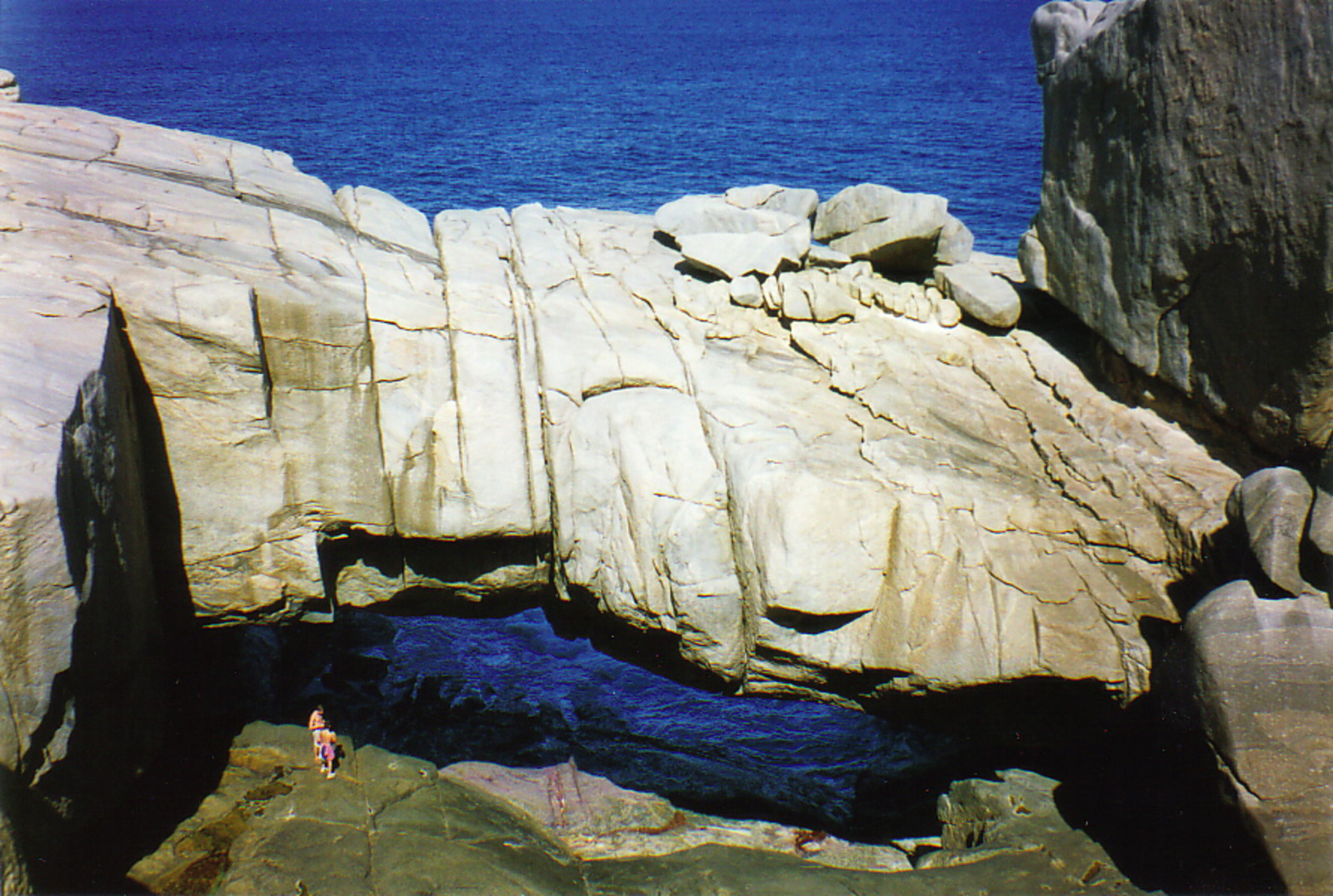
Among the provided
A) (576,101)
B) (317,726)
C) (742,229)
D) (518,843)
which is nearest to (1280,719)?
(518,843)

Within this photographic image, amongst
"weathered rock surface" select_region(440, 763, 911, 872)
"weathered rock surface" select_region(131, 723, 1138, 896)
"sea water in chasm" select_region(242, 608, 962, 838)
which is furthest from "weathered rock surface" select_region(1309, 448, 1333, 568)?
"sea water in chasm" select_region(242, 608, 962, 838)

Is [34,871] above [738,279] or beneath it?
beneath

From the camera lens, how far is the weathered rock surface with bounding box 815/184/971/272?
32.8 ft

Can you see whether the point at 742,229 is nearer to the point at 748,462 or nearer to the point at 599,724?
the point at 748,462

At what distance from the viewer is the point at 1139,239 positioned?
26.6 feet

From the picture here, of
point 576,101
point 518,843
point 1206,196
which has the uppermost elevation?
point 576,101

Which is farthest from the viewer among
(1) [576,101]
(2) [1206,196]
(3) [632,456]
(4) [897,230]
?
(1) [576,101]

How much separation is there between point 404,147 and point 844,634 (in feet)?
87.1

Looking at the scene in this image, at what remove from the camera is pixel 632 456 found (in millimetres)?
8039

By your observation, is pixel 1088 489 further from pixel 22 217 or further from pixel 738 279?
pixel 22 217

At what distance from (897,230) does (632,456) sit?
4.32 metres

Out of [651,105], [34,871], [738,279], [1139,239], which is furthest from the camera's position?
[651,105]

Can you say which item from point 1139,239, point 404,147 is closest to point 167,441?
point 1139,239

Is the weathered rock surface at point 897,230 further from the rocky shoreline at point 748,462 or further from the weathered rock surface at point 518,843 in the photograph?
the weathered rock surface at point 518,843
